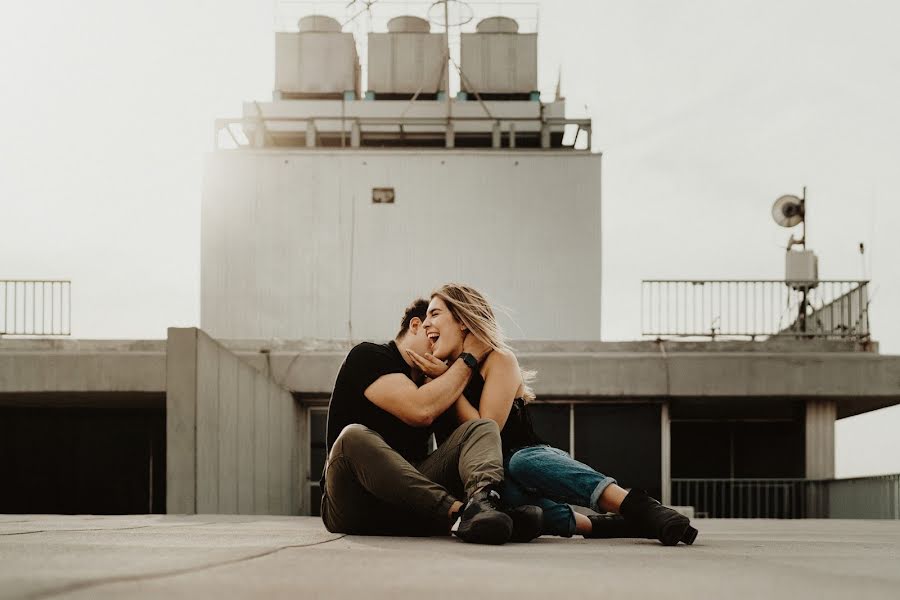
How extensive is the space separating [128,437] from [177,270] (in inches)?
334

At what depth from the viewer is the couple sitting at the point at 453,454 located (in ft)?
12.6

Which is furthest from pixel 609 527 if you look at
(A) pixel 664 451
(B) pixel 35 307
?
(B) pixel 35 307

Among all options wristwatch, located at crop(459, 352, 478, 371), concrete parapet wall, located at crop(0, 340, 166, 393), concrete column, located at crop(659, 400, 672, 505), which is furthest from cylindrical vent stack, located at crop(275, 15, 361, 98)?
wristwatch, located at crop(459, 352, 478, 371)

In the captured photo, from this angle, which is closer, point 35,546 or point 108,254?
point 35,546

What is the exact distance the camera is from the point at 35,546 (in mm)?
3434

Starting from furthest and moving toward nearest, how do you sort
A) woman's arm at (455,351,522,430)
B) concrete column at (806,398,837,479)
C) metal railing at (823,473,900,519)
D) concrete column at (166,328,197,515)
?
concrete column at (806,398,837,479) → metal railing at (823,473,900,519) → concrete column at (166,328,197,515) → woman's arm at (455,351,522,430)

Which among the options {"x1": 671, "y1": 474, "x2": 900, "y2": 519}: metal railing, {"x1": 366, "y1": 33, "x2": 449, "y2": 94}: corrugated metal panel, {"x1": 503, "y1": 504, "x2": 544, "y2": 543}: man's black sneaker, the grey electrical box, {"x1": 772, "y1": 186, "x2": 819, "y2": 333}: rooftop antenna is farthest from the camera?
{"x1": 366, "y1": 33, "x2": 449, "y2": 94}: corrugated metal panel

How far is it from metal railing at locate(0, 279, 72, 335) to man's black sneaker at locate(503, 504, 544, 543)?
53.1ft

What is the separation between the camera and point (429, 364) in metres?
4.18

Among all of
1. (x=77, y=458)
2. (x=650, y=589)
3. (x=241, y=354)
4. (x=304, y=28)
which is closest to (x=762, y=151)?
(x=304, y=28)

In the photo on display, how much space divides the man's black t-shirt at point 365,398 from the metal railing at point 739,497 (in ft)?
47.2

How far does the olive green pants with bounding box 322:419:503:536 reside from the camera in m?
3.83

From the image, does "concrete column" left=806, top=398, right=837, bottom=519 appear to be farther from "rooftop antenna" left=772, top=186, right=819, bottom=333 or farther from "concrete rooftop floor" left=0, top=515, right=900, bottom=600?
"concrete rooftop floor" left=0, top=515, right=900, bottom=600

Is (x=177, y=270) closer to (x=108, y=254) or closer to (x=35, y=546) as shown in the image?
(x=108, y=254)
